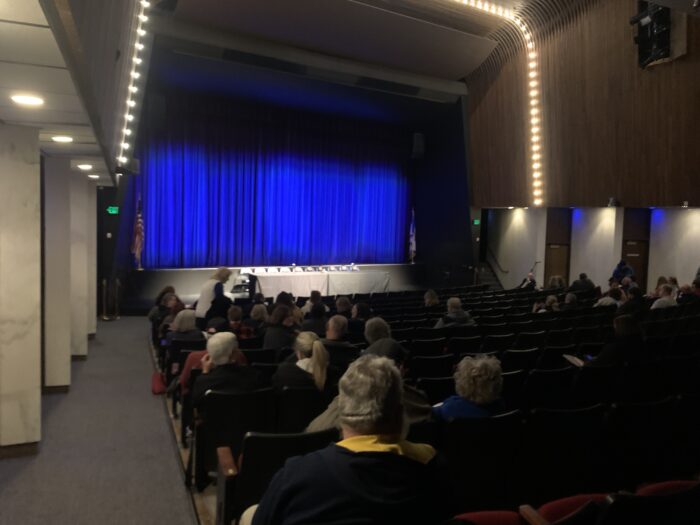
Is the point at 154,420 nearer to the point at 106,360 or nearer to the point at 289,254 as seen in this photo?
the point at 106,360

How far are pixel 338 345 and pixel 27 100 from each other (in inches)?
115

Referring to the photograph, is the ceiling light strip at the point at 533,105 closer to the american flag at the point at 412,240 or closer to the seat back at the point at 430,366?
the american flag at the point at 412,240

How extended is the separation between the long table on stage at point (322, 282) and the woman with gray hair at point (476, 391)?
11.8 metres

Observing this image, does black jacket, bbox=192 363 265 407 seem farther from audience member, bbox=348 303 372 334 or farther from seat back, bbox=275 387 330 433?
audience member, bbox=348 303 372 334

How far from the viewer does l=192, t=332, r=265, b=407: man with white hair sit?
374 cm

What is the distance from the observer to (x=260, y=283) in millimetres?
14781

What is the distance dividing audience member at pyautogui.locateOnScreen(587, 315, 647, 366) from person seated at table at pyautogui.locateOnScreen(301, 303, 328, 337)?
289 cm

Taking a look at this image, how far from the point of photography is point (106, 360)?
838cm

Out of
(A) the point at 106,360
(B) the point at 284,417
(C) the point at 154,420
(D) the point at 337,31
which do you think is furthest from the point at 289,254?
(B) the point at 284,417

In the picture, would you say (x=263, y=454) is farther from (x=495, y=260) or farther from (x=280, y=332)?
(x=495, y=260)

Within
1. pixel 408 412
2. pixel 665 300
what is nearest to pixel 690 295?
pixel 665 300

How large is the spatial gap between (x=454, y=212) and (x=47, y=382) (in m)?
13.9

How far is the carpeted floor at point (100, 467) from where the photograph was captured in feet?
12.2

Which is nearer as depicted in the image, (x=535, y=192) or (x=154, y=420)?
(x=154, y=420)
